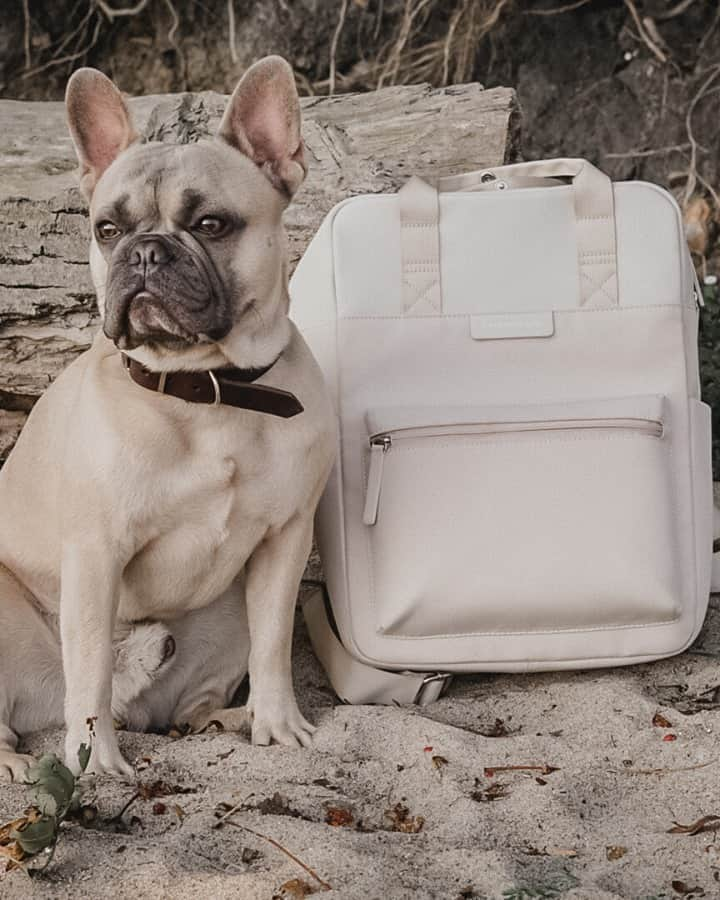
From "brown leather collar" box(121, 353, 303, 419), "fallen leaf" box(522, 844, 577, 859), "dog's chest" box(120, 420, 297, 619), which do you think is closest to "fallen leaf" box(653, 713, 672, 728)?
"fallen leaf" box(522, 844, 577, 859)

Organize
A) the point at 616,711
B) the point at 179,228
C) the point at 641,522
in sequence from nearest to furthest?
1. the point at 179,228
2. the point at 616,711
3. the point at 641,522

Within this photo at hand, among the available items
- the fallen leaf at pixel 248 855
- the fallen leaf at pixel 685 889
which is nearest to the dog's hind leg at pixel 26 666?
the fallen leaf at pixel 248 855

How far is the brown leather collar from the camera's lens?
7.57ft

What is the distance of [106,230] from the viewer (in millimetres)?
2328

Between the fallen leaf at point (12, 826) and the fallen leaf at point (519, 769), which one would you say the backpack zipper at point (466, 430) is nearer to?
the fallen leaf at point (519, 769)

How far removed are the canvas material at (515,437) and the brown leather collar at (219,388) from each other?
0.36 m

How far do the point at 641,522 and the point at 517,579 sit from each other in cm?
29

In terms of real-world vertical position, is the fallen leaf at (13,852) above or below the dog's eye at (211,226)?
below

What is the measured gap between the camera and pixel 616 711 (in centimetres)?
247

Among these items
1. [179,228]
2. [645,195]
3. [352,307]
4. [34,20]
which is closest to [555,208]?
[645,195]

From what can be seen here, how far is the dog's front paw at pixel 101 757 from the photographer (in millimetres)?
2225

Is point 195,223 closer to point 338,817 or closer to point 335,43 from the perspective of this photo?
point 338,817

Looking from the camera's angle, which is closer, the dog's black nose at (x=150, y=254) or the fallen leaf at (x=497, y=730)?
the dog's black nose at (x=150, y=254)

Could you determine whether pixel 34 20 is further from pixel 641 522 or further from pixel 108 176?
pixel 641 522
